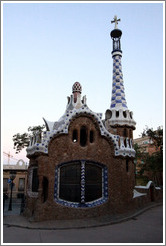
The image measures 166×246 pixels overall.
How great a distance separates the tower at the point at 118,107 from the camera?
52.3 feet

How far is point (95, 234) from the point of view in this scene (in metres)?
8.69

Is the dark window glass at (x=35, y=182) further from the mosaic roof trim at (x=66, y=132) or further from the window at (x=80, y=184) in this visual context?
the window at (x=80, y=184)

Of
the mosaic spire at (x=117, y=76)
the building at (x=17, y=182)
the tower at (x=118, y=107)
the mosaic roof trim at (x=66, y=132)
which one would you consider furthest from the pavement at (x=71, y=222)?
the building at (x=17, y=182)

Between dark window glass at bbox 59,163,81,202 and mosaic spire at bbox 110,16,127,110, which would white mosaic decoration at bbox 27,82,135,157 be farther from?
mosaic spire at bbox 110,16,127,110

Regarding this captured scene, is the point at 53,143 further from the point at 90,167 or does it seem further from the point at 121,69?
the point at 121,69

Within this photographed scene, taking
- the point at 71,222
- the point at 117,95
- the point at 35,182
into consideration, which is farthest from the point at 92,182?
the point at 117,95

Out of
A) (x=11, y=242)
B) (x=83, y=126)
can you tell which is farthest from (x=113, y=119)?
(x=11, y=242)

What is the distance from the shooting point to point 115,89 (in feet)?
56.7

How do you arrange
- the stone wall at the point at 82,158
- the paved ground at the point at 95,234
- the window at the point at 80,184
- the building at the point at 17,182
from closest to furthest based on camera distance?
the paved ground at the point at 95,234
the stone wall at the point at 82,158
the window at the point at 80,184
the building at the point at 17,182

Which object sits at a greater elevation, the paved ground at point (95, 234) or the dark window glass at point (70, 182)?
the dark window glass at point (70, 182)

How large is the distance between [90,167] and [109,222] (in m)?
3.19

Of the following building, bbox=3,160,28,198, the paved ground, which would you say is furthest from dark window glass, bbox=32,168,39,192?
building, bbox=3,160,28,198

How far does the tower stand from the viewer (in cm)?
1593

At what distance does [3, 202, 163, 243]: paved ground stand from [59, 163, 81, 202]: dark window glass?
1560 mm
